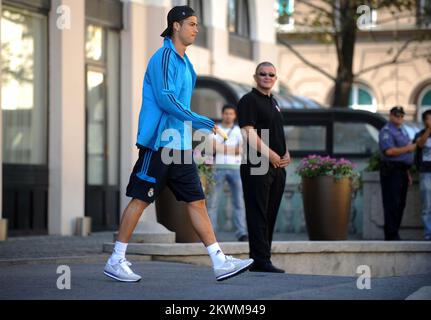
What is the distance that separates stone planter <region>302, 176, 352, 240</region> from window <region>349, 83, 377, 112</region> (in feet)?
112

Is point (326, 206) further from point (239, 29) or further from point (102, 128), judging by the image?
point (239, 29)

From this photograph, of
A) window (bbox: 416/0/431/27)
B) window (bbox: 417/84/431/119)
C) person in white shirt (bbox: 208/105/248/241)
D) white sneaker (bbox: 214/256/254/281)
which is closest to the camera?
white sneaker (bbox: 214/256/254/281)

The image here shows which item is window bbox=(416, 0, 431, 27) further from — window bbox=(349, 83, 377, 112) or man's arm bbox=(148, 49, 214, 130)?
man's arm bbox=(148, 49, 214, 130)

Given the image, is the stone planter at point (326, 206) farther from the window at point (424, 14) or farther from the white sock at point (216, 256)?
the window at point (424, 14)

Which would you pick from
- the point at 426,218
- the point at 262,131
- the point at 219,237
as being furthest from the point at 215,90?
the point at 262,131

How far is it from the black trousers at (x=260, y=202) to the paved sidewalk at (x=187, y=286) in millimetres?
359

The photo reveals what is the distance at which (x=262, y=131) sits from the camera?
38.2 ft

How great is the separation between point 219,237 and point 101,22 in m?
4.36

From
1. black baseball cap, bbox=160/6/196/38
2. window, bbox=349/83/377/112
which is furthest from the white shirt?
window, bbox=349/83/377/112

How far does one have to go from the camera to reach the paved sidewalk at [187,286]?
892 centimetres

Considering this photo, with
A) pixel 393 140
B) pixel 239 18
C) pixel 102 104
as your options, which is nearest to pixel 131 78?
pixel 102 104

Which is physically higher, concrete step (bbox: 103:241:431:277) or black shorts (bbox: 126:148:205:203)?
black shorts (bbox: 126:148:205:203)

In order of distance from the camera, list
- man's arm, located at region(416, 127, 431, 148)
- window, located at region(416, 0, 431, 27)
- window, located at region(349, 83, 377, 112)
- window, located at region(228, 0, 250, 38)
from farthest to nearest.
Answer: window, located at region(349, 83, 377, 112) < window, located at region(416, 0, 431, 27) < window, located at region(228, 0, 250, 38) < man's arm, located at region(416, 127, 431, 148)

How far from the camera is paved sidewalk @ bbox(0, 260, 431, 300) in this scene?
29.3 ft
